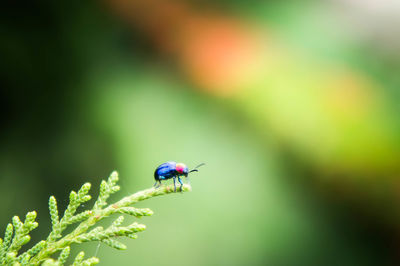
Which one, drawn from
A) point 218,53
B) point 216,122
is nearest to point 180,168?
point 216,122

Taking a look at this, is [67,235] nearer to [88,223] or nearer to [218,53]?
[88,223]

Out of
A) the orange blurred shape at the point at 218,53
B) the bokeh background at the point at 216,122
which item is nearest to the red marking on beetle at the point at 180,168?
the bokeh background at the point at 216,122

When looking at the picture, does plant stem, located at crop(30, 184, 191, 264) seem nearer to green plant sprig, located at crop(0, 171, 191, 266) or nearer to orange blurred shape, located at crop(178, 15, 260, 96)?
green plant sprig, located at crop(0, 171, 191, 266)

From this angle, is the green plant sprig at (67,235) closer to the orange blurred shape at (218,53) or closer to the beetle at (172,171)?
the beetle at (172,171)

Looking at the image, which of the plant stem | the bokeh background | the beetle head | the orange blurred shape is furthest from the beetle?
the orange blurred shape

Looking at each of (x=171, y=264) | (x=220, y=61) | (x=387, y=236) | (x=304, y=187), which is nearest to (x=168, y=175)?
(x=171, y=264)

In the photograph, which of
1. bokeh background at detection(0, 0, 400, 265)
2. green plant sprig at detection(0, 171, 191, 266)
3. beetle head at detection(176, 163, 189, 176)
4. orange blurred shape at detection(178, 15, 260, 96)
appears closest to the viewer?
green plant sprig at detection(0, 171, 191, 266)

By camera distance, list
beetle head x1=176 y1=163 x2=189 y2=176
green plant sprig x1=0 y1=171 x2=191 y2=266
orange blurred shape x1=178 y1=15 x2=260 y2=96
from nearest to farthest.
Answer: green plant sprig x1=0 y1=171 x2=191 y2=266
beetle head x1=176 y1=163 x2=189 y2=176
orange blurred shape x1=178 y1=15 x2=260 y2=96

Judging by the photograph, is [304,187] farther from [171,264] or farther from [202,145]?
[171,264]
